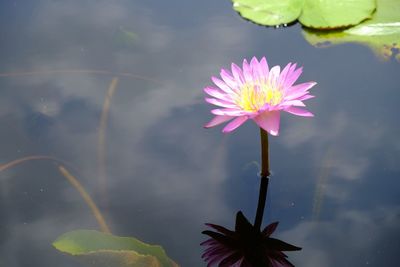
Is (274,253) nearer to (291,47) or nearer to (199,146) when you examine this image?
(199,146)

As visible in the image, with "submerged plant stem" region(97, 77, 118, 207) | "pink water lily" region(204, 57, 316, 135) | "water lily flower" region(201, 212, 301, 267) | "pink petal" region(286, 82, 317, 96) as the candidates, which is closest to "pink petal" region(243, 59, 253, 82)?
"pink water lily" region(204, 57, 316, 135)

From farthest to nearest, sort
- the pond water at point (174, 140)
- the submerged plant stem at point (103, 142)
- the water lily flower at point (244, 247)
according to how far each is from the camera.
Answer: the submerged plant stem at point (103, 142), the pond water at point (174, 140), the water lily flower at point (244, 247)

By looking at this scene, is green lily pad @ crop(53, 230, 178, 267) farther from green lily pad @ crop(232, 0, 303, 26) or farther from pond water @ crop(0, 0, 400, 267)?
green lily pad @ crop(232, 0, 303, 26)

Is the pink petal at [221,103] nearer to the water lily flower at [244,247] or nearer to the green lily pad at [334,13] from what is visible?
the water lily flower at [244,247]

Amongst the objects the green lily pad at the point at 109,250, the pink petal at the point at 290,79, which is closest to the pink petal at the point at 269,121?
the pink petal at the point at 290,79

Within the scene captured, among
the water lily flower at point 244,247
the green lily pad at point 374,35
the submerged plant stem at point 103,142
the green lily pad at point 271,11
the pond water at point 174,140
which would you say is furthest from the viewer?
the green lily pad at point 271,11

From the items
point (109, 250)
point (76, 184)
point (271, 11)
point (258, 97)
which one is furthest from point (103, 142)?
point (271, 11)

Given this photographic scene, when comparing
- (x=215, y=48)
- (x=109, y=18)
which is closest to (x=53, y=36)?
(x=109, y=18)
